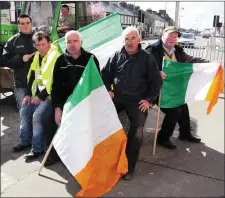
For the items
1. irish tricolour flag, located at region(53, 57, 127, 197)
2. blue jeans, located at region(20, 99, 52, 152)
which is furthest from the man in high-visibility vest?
irish tricolour flag, located at region(53, 57, 127, 197)

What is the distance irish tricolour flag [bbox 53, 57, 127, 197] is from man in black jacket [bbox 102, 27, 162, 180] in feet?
1.00

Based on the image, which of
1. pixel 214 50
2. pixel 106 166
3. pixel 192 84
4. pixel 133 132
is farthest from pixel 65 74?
pixel 214 50

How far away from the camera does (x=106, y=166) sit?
10.9 feet

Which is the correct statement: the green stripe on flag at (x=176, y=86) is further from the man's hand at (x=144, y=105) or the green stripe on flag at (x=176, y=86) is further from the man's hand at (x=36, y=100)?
the man's hand at (x=36, y=100)

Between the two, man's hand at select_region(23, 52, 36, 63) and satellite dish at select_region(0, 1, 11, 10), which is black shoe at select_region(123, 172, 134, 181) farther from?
satellite dish at select_region(0, 1, 11, 10)

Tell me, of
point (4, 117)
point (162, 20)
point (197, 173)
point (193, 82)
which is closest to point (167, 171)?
point (197, 173)

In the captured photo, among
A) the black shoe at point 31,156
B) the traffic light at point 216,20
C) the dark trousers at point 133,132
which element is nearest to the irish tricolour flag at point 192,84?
the dark trousers at point 133,132

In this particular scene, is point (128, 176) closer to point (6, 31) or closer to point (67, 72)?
point (67, 72)

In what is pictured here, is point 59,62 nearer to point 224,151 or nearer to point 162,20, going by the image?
point 224,151

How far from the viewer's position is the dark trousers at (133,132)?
11.9 feet

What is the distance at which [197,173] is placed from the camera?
3768 mm

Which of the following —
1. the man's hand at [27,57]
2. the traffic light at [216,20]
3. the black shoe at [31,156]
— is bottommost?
the black shoe at [31,156]

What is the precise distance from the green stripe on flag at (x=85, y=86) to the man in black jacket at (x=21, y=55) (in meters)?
1.63

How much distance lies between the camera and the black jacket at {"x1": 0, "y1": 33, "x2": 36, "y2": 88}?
15.3 feet
